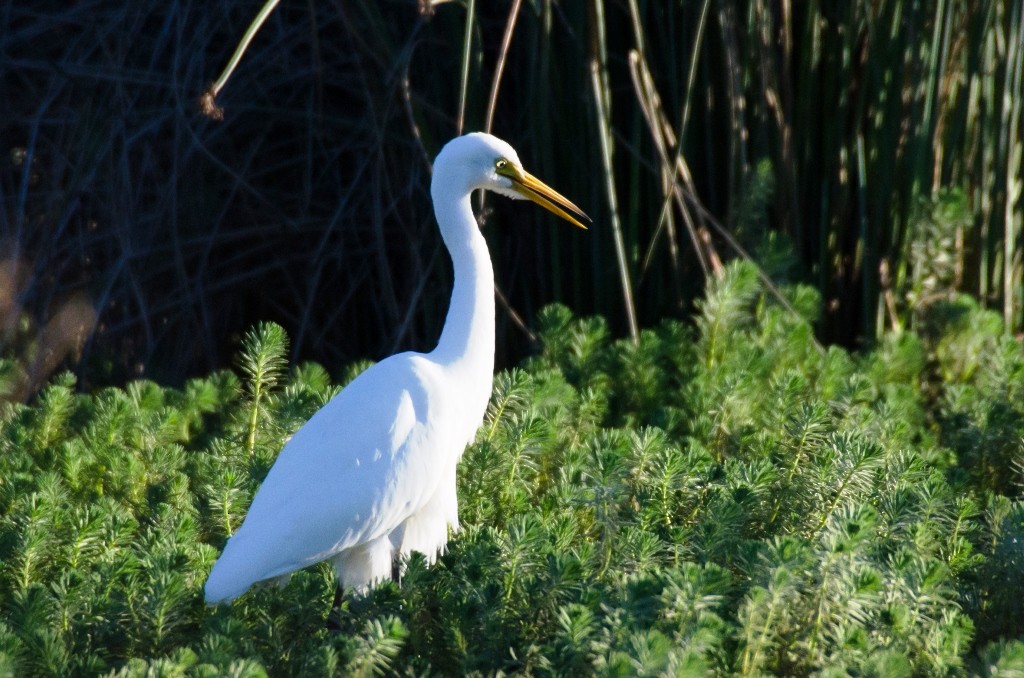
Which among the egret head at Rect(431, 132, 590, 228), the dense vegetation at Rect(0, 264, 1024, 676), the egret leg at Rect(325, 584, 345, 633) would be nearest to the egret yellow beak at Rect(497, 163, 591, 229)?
the egret head at Rect(431, 132, 590, 228)

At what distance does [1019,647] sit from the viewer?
5.10 feet

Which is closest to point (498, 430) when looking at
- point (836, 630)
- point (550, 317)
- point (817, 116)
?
point (550, 317)

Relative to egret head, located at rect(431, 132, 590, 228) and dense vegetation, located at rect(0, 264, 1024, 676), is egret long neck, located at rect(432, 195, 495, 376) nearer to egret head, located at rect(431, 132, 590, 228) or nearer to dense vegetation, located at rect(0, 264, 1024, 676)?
egret head, located at rect(431, 132, 590, 228)

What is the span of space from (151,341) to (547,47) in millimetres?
1577

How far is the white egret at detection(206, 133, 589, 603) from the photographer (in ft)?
6.93

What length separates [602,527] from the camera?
2.19 meters

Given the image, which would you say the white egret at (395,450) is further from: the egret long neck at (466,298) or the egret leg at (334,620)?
the egret leg at (334,620)

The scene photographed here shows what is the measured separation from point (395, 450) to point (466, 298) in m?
0.37

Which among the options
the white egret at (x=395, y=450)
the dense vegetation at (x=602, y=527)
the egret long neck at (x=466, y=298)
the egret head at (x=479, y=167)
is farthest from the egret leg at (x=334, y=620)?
the egret head at (x=479, y=167)

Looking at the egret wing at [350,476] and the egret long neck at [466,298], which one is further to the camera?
the egret long neck at [466,298]

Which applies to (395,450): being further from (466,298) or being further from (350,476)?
(466,298)

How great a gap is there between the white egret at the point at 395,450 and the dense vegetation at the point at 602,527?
0.33 feet

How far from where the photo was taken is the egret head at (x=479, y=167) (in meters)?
2.44

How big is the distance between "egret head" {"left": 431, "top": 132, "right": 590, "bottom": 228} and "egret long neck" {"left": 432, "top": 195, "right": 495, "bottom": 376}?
4 cm
